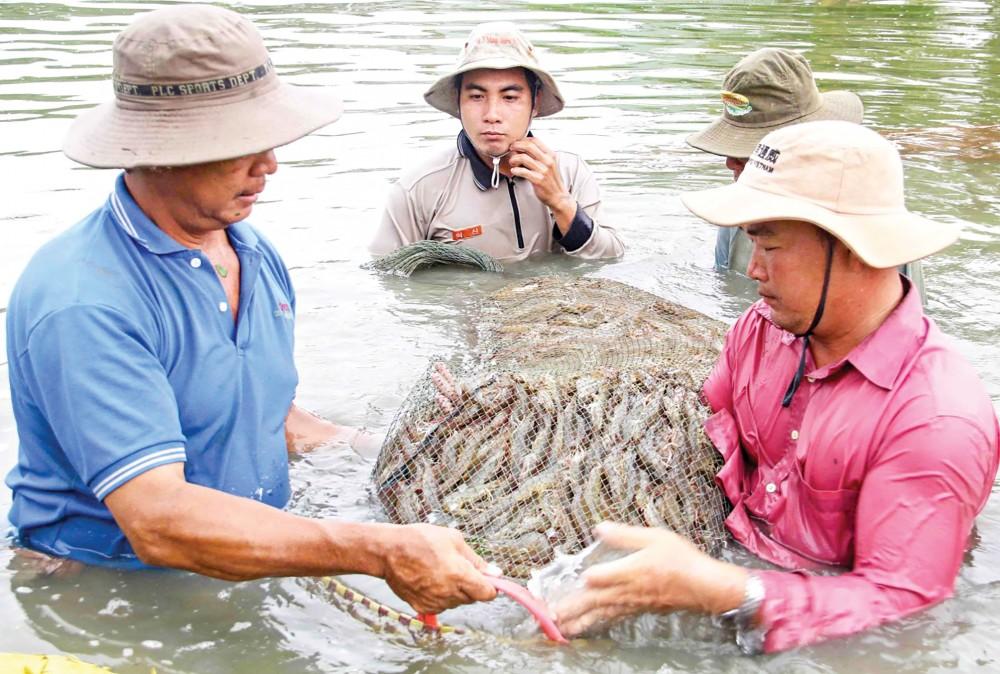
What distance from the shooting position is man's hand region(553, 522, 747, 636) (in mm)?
3227

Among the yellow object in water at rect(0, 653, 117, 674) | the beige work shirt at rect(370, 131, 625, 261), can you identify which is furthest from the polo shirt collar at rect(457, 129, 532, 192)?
the yellow object in water at rect(0, 653, 117, 674)

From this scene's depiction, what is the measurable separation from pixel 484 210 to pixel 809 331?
3.83 m

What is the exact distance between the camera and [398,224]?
7.18m

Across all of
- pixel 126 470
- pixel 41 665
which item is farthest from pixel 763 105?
pixel 41 665

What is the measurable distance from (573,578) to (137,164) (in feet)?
5.77

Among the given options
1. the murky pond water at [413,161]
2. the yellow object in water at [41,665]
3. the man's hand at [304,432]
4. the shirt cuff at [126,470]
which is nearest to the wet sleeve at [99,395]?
the shirt cuff at [126,470]

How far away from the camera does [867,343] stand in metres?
3.37

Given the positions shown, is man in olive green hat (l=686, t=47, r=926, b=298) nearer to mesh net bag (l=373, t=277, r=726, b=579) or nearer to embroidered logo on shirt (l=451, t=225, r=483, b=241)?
mesh net bag (l=373, t=277, r=726, b=579)

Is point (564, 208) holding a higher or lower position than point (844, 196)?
A: lower

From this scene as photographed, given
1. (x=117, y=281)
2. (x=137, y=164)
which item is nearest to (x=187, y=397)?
(x=117, y=281)

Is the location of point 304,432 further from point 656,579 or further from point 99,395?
point 656,579

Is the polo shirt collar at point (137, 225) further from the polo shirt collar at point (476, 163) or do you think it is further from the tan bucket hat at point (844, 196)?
the polo shirt collar at point (476, 163)

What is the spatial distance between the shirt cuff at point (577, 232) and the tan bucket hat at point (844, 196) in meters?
3.59

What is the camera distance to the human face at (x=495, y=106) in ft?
21.4
